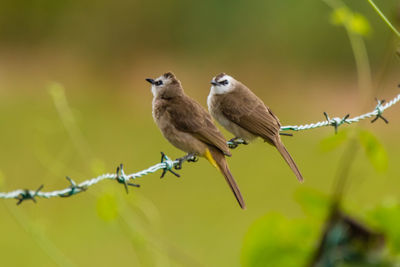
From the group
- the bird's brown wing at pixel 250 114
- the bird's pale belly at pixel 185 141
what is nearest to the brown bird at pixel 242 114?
the bird's brown wing at pixel 250 114

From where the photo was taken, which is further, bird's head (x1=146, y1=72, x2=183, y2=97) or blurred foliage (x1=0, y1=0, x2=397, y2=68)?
blurred foliage (x1=0, y1=0, x2=397, y2=68)

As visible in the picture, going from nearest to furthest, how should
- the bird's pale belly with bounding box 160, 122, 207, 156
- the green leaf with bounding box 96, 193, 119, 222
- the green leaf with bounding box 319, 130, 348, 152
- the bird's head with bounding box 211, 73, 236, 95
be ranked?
the green leaf with bounding box 319, 130, 348, 152, the bird's pale belly with bounding box 160, 122, 207, 156, the green leaf with bounding box 96, 193, 119, 222, the bird's head with bounding box 211, 73, 236, 95

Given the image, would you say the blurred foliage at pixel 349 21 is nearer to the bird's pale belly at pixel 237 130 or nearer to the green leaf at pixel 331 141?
the bird's pale belly at pixel 237 130

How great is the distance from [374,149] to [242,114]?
2.07 meters

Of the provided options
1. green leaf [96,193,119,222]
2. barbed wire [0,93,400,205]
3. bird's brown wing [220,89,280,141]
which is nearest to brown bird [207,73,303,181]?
bird's brown wing [220,89,280,141]

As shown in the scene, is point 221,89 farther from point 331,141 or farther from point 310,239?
point 310,239

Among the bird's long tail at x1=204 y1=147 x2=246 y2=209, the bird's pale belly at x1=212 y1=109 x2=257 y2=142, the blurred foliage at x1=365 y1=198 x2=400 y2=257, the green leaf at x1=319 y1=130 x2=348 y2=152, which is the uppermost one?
the bird's pale belly at x1=212 y1=109 x2=257 y2=142

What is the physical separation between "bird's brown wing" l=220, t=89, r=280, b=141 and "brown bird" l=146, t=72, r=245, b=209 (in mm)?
420

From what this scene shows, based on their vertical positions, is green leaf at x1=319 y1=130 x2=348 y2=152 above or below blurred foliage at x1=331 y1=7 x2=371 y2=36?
below

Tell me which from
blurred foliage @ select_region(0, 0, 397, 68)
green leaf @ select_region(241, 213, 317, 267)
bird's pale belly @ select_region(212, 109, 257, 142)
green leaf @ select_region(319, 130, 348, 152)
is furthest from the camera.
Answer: blurred foliage @ select_region(0, 0, 397, 68)

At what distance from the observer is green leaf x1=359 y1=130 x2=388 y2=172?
101 inches

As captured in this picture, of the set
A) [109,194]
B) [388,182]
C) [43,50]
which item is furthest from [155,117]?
[43,50]

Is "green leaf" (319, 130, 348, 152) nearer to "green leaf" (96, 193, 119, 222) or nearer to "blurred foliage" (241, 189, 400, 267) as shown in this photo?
"blurred foliage" (241, 189, 400, 267)

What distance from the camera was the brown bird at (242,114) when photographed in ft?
14.9
